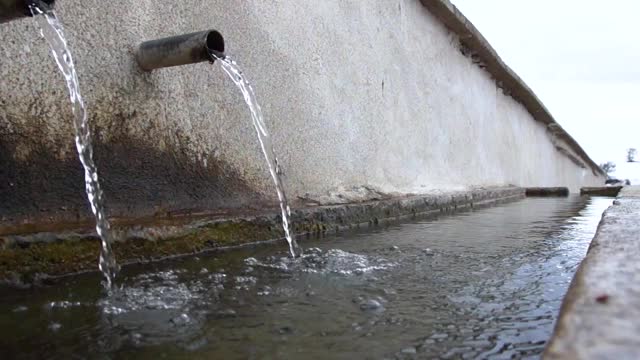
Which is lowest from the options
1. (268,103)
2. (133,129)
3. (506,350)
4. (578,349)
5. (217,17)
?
(506,350)

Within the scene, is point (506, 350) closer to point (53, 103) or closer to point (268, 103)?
point (53, 103)

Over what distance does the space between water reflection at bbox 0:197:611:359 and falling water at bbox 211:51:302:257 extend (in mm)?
492

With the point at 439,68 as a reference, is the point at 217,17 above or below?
below

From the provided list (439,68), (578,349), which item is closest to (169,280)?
(578,349)

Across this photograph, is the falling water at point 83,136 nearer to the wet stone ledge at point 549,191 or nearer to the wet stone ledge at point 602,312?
the wet stone ledge at point 602,312

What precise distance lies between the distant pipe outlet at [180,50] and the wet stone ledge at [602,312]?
163 centimetres

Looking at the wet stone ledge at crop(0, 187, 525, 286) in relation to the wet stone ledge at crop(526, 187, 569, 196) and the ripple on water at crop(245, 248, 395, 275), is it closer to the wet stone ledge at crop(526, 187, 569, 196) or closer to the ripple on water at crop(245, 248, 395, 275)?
the ripple on water at crop(245, 248, 395, 275)

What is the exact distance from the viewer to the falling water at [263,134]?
2672mm

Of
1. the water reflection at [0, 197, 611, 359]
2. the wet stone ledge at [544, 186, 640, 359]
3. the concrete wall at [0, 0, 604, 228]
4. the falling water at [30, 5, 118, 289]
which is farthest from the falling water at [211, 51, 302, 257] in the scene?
the wet stone ledge at [544, 186, 640, 359]

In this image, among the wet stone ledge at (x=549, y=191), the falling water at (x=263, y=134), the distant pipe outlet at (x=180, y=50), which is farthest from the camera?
the wet stone ledge at (x=549, y=191)

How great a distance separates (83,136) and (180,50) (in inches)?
20.4

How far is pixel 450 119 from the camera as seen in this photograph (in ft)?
22.6

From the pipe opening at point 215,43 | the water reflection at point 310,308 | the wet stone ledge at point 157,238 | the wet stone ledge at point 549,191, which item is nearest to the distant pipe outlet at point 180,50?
the pipe opening at point 215,43

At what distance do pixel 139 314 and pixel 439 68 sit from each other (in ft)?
19.1
